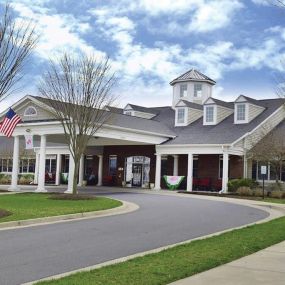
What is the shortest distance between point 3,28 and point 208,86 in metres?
32.7

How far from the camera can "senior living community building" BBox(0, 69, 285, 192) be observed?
33800mm

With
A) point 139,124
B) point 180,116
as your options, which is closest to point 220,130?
point 180,116

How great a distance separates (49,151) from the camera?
157 feet

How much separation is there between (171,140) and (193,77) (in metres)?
10.5

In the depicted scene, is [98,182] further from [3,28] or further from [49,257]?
[49,257]

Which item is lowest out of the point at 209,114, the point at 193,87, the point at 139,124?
the point at 139,124

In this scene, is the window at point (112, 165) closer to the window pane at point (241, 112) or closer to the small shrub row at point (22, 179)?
the small shrub row at point (22, 179)

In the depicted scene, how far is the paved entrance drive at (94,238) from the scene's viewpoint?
8750mm

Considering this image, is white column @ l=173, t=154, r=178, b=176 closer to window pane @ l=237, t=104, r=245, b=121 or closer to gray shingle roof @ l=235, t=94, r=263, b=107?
window pane @ l=237, t=104, r=245, b=121

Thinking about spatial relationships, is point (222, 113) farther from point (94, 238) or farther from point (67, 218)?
point (94, 238)

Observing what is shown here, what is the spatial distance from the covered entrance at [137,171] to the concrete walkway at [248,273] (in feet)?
104

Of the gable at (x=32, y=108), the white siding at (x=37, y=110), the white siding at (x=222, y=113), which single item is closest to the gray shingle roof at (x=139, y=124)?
the gable at (x=32, y=108)

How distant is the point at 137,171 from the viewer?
42375mm

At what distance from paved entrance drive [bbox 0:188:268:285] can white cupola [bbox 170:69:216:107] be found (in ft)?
91.1
